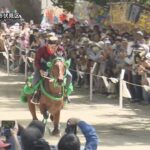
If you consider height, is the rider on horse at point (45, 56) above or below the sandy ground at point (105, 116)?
above

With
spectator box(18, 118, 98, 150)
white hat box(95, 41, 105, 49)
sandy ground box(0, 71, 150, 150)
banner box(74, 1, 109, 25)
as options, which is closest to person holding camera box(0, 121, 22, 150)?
spectator box(18, 118, 98, 150)

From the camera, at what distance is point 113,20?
78.0 ft

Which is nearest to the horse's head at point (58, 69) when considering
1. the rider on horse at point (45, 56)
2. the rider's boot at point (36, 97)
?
the rider on horse at point (45, 56)

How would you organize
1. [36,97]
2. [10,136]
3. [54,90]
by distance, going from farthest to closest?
1. [36,97]
2. [54,90]
3. [10,136]

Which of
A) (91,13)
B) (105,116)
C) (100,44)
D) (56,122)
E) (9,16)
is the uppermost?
(91,13)

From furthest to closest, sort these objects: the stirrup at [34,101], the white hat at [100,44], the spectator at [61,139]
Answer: the white hat at [100,44] → the stirrup at [34,101] → the spectator at [61,139]

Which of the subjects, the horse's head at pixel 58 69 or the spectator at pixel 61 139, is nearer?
the spectator at pixel 61 139

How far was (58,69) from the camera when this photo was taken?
12.9m

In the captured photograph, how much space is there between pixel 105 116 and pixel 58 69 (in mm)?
3982

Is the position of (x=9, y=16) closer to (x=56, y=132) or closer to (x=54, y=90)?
(x=56, y=132)

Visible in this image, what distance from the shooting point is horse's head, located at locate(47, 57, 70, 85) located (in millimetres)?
12824

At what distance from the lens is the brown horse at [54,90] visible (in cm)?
1291

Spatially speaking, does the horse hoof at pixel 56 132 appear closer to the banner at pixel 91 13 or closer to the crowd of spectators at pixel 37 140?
the crowd of spectators at pixel 37 140

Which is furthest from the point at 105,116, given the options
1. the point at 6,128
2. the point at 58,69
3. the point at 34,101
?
the point at 6,128
